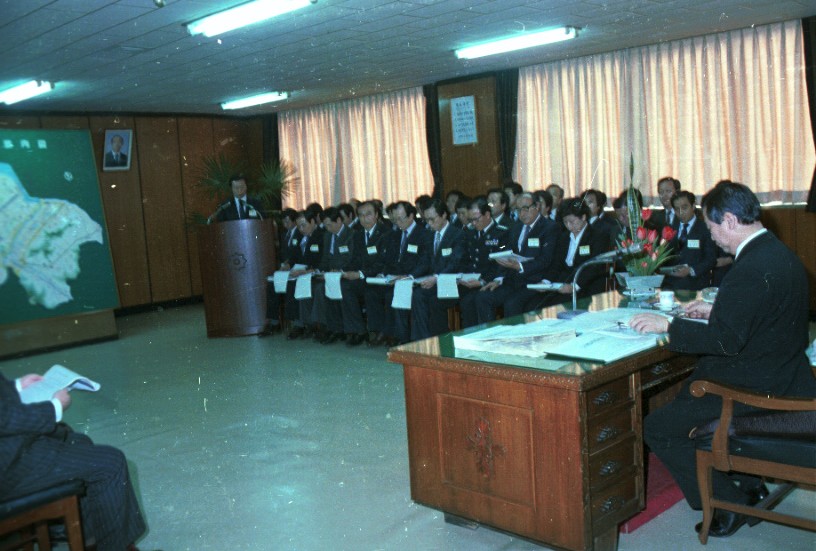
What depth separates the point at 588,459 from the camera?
2.66 meters

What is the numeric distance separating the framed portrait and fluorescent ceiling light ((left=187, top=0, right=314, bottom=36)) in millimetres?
5251

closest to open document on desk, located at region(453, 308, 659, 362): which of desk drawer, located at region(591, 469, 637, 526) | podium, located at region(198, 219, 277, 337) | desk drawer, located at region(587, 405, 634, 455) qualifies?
desk drawer, located at region(587, 405, 634, 455)

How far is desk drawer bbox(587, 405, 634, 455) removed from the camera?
2699 millimetres

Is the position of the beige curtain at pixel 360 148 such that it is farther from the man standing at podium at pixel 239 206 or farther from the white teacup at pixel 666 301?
the white teacup at pixel 666 301

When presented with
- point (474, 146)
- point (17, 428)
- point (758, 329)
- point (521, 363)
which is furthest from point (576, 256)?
point (17, 428)

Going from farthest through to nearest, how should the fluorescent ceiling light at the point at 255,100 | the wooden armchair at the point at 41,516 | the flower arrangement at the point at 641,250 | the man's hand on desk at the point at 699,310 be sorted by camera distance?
1. the fluorescent ceiling light at the point at 255,100
2. the flower arrangement at the point at 641,250
3. the man's hand on desk at the point at 699,310
4. the wooden armchair at the point at 41,516

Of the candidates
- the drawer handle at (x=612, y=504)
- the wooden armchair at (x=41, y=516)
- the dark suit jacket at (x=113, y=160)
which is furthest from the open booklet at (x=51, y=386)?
the dark suit jacket at (x=113, y=160)

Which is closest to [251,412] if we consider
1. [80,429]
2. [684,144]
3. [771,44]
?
[80,429]

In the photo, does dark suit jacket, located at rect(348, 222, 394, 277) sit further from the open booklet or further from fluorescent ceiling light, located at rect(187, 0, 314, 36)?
the open booklet

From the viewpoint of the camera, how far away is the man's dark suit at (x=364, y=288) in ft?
23.6

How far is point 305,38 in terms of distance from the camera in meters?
6.43

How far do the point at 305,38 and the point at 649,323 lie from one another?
14.6 feet

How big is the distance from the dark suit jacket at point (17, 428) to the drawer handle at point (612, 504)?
1.90 m

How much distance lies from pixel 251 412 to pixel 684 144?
5081 mm
